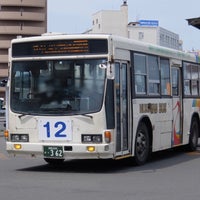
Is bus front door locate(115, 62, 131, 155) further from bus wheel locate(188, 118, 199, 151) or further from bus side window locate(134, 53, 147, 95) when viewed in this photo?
bus wheel locate(188, 118, 199, 151)

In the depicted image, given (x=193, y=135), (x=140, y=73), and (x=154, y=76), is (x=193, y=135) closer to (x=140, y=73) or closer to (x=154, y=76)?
(x=154, y=76)

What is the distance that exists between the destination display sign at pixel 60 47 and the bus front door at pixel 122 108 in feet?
1.95

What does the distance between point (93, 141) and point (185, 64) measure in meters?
5.95

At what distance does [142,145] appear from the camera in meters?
14.0

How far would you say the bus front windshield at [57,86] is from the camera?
12.4 meters

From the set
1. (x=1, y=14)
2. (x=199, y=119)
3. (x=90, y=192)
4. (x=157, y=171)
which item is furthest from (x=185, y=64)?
(x=1, y=14)

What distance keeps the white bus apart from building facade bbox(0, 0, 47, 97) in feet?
294

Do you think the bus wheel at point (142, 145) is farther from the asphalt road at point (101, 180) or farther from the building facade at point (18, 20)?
the building facade at point (18, 20)

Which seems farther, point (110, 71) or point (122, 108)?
point (122, 108)

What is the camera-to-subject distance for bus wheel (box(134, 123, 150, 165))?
13781mm

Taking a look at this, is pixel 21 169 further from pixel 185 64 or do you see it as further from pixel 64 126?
pixel 185 64

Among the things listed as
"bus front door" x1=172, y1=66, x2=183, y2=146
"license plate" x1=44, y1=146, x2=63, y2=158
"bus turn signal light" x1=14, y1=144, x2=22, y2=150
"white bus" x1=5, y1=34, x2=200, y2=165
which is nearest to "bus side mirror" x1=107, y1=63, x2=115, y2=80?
"white bus" x1=5, y1=34, x2=200, y2=165

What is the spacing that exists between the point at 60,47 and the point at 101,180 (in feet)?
10.4

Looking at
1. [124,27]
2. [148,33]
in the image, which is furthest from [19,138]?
[148,33]
